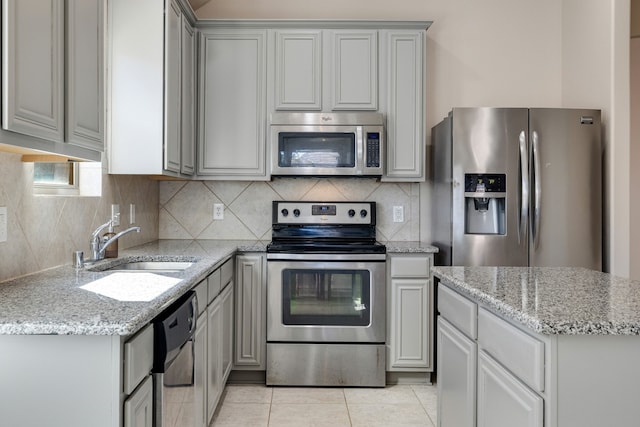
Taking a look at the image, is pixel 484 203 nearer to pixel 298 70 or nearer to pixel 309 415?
pixel 298 70

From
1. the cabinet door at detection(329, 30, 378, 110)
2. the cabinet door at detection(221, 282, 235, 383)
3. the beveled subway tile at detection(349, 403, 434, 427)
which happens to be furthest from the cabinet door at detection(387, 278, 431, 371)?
the cabinet door at detection(329, 30, 378, 110)

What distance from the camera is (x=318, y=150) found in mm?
2939

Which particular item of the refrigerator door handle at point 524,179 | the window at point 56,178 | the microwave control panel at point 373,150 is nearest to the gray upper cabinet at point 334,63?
the microwave control panel at point 373,150

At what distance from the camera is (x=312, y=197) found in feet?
10.8

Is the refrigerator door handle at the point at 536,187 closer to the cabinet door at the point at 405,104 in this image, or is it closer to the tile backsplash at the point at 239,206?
the cabinet door at the point at 405,104

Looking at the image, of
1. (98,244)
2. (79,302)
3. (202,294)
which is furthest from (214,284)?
(79,302)

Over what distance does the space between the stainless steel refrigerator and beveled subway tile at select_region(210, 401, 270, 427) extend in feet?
5.45

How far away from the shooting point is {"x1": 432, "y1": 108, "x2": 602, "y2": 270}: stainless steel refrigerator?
106 inches

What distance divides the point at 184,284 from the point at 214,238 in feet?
5.78

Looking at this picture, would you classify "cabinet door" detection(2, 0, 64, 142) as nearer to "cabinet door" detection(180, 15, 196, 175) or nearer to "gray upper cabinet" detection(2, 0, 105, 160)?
"gray upper cabinet" detection(2, 0, 105, 160)

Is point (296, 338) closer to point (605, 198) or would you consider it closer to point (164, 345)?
point (164, 345)

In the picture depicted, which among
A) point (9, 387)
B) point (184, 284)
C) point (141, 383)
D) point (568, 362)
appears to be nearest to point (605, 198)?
point (568, 362)

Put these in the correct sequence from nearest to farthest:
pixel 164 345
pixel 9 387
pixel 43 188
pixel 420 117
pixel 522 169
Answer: pixel 9 387, pixel 164 345, pixel 43 188, pixel 522 169, pixel 420 117

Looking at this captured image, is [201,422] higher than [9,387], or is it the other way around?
[9,387]
